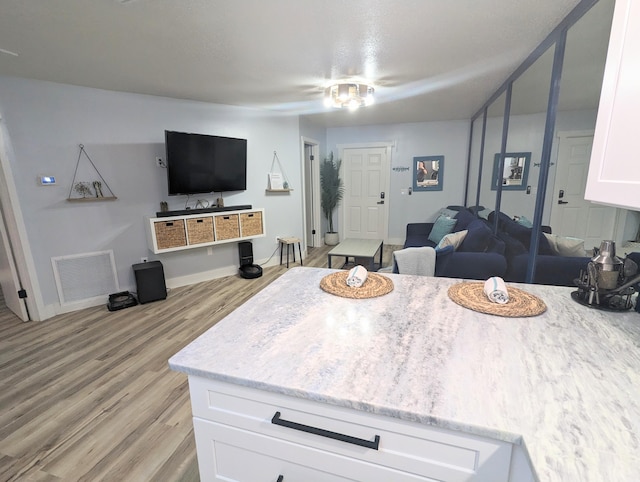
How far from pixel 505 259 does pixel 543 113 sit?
1174 millimetres

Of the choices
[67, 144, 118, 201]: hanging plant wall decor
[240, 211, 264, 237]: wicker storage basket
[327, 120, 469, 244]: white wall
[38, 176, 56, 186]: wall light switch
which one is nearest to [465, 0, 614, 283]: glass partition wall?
[327, 120, 469, 244]: white wall

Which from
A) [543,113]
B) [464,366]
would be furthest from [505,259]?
[464,366]

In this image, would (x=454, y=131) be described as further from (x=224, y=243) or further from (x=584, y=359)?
(x=584, y=359)

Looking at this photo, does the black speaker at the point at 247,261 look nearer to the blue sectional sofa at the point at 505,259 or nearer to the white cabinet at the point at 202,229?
the white cabinet at the point at 202,229

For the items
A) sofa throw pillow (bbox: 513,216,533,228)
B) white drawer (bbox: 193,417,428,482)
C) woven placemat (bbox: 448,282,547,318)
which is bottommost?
white drawer (bbox: 193,417,428,482)

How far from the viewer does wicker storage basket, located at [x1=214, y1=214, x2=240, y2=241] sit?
12.7 feet

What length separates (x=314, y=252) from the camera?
18.6 ft

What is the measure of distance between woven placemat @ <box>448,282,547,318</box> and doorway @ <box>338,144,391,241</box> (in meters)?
4.78

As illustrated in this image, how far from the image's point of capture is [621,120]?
2.56ft

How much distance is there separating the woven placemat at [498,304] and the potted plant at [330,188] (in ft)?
15.7

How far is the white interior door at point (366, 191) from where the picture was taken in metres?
5.93

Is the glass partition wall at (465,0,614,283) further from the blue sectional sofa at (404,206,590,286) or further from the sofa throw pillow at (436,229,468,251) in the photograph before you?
the sofa throw pillow at (436,229,468,251)

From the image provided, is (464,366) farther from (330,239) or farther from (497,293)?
(330,239)

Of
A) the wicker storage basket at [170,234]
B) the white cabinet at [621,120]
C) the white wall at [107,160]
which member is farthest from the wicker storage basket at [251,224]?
the white cabinet at [621,120]
